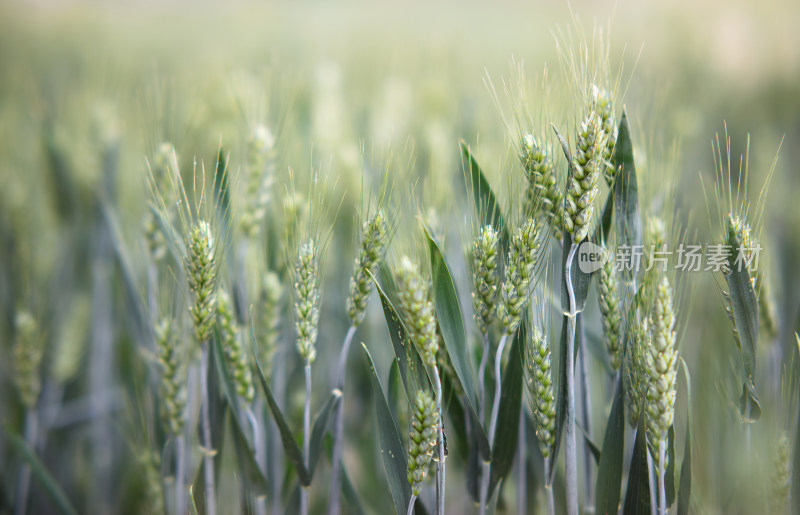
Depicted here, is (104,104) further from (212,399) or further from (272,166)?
(212,399)

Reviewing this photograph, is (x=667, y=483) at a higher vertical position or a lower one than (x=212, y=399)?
lower

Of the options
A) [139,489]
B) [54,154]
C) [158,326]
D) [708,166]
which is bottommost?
[139,489]

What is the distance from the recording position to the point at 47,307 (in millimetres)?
1053

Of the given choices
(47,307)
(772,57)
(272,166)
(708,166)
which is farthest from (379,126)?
(772,57)

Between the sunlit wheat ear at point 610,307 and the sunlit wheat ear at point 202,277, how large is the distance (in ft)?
1.60

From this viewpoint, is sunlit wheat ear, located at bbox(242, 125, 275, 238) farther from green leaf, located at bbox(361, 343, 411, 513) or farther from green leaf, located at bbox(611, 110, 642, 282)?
green leaf, located at bbox(611, 110, 642, 282)

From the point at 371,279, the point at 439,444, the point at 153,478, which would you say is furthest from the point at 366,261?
the point at 153,478

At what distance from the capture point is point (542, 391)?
0.55 metres

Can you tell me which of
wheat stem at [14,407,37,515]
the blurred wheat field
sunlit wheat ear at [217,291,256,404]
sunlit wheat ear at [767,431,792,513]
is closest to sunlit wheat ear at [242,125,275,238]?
the blurred wheat field

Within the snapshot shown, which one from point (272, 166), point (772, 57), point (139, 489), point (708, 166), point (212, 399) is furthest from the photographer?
point (772, 57)

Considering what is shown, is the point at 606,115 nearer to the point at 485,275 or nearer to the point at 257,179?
the point at 485,275

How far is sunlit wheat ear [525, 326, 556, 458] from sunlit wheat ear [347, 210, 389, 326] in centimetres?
21

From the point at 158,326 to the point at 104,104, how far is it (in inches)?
30.5

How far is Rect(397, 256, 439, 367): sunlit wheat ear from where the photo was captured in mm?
511
